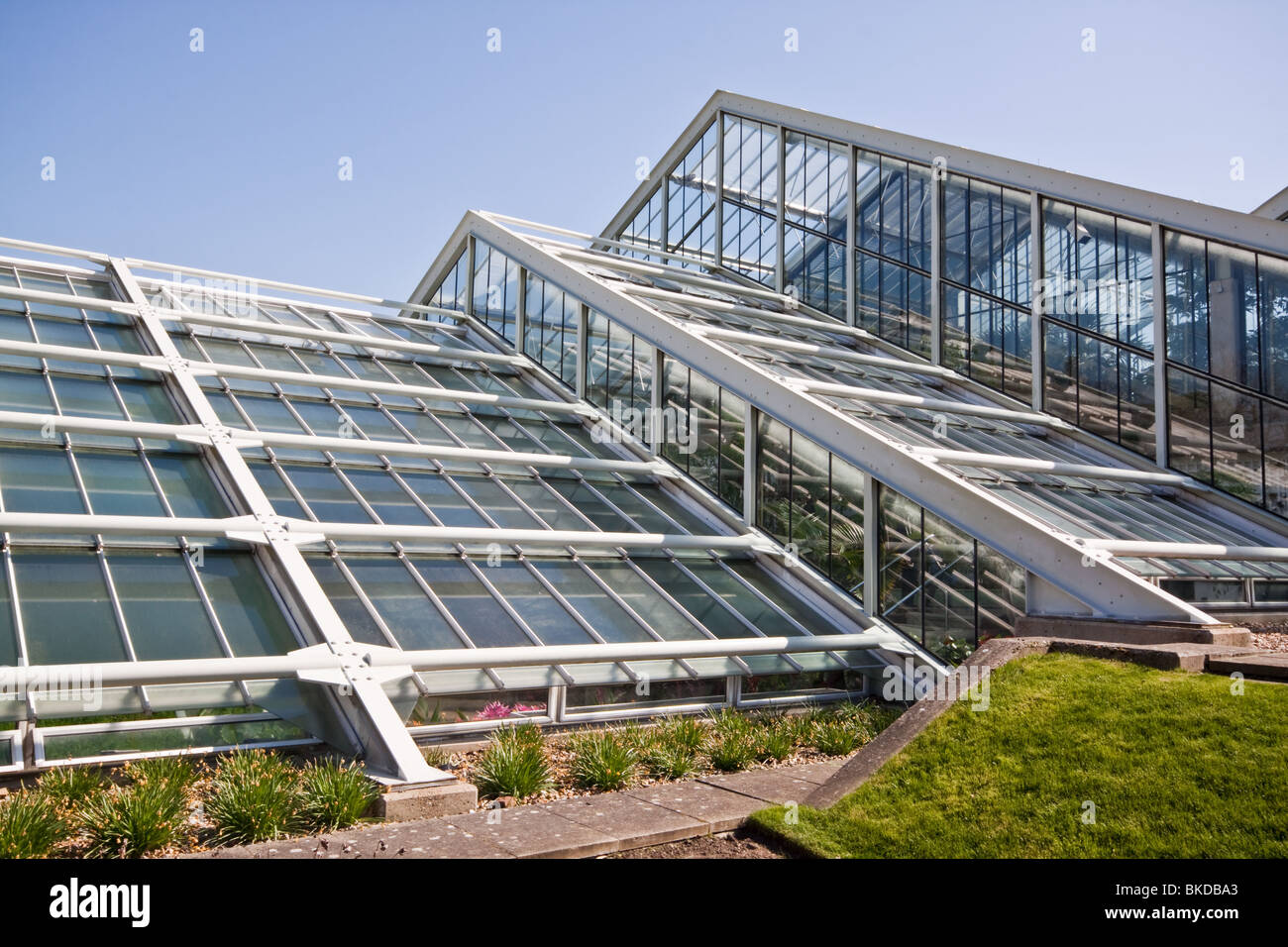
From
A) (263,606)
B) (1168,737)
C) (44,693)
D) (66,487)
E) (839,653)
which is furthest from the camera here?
(839,653)

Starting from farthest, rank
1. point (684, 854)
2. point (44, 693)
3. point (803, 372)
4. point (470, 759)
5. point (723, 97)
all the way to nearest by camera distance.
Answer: point (723, 97)
point (803, 372)
point (470, 759)
point (44, 693)
point (684, 854)

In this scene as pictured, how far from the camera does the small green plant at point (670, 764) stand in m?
10.1

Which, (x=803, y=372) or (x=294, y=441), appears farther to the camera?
(x=803, y=372)

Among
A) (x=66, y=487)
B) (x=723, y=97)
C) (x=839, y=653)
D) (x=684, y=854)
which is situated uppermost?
(x=723, y=97)

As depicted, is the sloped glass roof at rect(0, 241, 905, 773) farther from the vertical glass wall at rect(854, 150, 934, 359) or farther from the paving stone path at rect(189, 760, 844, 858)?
the vertical glass wall at rect(854, 150, 934, 359)

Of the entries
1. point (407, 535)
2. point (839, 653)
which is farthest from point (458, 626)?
point (839, 653)

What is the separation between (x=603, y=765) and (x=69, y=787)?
4815 mm

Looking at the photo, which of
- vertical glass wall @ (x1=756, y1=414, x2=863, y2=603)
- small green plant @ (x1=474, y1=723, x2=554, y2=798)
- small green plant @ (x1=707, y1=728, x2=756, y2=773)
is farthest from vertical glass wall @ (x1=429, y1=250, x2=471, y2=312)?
small green plant @ (x1=474, y1=723, x2=554, y2=798)

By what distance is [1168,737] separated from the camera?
7738mm

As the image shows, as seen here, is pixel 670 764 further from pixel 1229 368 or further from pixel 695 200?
pixel 695 200

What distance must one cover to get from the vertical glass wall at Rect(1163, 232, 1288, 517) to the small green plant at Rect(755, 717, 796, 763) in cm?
1230

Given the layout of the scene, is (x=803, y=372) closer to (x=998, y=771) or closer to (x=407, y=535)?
(x=407, y=535)

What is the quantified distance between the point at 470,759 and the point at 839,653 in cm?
643

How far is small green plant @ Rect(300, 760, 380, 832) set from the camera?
314 inches
